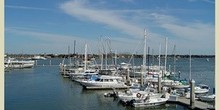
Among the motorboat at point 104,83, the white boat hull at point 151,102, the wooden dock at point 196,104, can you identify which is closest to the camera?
the wooden dock at point 196,104

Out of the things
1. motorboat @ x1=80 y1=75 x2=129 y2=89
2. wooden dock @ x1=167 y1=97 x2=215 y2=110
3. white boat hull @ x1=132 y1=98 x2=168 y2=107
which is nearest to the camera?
wooden dock @ x1=167 y1=97 x2=215 y2=110

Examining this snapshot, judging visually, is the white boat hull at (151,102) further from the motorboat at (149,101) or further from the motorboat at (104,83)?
the motorboat at (104,83)

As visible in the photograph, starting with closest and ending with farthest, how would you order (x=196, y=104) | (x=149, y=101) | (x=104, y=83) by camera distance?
(x=196, y=104), (x=149, y=101), (x=104, y=83)

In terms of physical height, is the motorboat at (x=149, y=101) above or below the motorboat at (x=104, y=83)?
below

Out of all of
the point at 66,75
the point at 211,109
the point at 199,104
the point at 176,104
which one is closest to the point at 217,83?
the point at 211,109

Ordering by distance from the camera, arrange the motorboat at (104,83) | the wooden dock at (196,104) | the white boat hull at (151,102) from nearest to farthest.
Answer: the wooden dock at (196,104) < the white boat hull at (151,102) < the motorboat at (104,83)

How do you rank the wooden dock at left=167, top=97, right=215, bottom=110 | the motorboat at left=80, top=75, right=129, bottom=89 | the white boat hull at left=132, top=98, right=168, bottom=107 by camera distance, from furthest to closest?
the motorboat at left=80, top=75, right=129, bottom=89, the white boat hull at left=132, top=98, right=168, bottom=107, the wooden dock at left=167, top=97, right=215, bottom=110

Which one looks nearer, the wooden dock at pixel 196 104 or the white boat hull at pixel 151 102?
the wooden dock at pixel 196 104

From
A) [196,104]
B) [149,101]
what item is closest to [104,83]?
[149,101]

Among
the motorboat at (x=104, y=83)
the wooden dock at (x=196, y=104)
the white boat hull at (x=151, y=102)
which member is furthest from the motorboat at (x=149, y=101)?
the motorboat at (x=104, y=83)

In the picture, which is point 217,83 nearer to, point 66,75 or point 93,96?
point 93,96

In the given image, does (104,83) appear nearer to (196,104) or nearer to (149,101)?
(149,101)

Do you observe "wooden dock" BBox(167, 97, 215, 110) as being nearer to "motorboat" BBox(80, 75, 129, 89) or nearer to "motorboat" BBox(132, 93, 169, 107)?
"motorboat" BBox(132, 93, 169, 107)

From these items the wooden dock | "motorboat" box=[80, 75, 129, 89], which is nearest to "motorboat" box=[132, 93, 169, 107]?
the wooden dock
